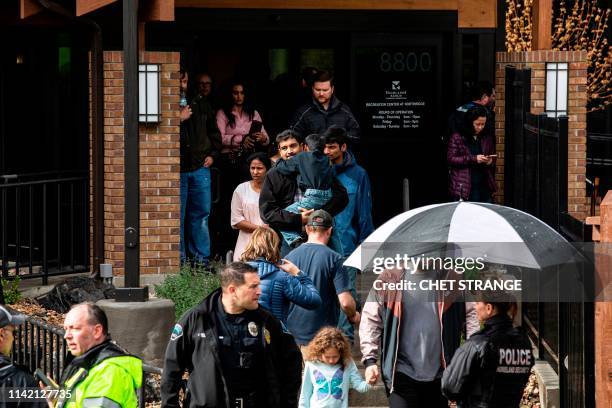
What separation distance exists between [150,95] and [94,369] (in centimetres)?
716

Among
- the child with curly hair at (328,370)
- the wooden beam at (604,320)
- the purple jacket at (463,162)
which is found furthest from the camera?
the purple jacket at (463,162)

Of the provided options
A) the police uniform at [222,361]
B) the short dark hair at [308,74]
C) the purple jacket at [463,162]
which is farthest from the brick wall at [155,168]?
the police uniform at [222,361]

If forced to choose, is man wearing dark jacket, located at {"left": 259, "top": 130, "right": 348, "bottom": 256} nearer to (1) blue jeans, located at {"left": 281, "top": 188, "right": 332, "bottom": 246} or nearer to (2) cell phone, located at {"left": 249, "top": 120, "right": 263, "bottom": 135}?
(1) blue jeans, located at {"left": 281, "top": 188, "right": 332, "bottom": 246}

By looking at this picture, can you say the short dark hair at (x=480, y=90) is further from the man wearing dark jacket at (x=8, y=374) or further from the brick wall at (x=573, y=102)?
the man wearing dark jacket at (x=8, y=374)

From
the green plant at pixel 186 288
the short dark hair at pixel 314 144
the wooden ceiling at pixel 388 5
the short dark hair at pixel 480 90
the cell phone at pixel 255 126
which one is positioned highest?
the wooden ceiling at pixel 388 5

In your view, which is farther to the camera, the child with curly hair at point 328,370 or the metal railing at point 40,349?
the metal railing at point 40,349

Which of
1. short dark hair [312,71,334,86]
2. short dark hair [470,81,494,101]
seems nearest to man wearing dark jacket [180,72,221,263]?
short dark hair [312,71,334,86]

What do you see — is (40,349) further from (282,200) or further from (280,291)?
(280,291)

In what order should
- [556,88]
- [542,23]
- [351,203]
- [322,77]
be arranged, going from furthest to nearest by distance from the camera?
[542,23] → [556,88] → [322,77] → [351,203]

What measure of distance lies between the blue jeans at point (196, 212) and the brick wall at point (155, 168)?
0.48m

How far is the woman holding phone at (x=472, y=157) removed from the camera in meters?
14.9

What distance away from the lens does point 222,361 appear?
8.16 m

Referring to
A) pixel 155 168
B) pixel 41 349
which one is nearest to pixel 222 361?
pixel 41 349

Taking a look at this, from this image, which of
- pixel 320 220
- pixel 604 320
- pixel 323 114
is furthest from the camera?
pixel 323 114
